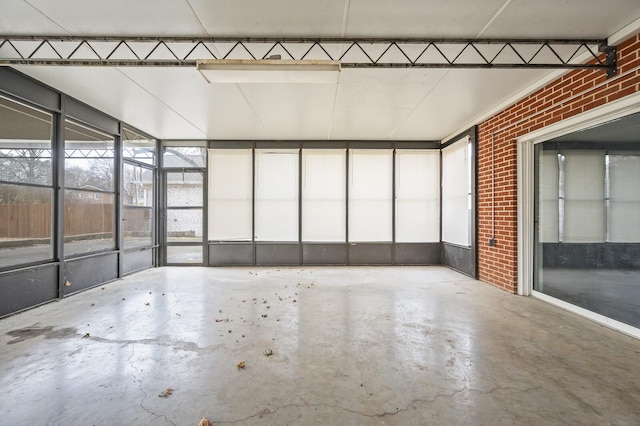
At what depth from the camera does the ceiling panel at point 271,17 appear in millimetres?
2559

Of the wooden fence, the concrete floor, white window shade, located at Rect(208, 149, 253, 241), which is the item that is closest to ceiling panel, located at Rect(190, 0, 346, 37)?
the concrete floor

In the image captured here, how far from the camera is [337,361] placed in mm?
2523

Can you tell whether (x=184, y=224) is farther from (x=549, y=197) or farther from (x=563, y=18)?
(x=563, y=18)

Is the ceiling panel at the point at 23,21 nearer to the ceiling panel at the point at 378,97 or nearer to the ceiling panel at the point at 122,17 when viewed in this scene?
the ceiling panel at the point at 122,17

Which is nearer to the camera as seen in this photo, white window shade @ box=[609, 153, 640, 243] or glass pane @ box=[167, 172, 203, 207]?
white window shade @ box=[609, 153, 640, 243]

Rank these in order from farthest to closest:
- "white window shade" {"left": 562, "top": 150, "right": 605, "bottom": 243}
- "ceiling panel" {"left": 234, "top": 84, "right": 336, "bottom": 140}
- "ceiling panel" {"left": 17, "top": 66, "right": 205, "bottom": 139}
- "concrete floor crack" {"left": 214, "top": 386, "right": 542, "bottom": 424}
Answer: "ceiling panel" {"left": 234, "top": 84, "right": 336, "bottom": 140} < "ceiling panel" {"left": 17, "top": 66, "right": 205, "bottom": 139} < "white window shade" {"left": 562, "top": 150, "right": 605, "bottom": 243} < "concrete floor crack" {"left": 214, "top": 386, "right": 542, "bottom": 424}

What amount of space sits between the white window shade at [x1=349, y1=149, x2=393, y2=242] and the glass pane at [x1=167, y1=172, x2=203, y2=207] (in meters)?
3.76

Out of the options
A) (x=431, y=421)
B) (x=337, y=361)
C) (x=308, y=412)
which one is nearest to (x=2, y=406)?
(x=308, y=412)

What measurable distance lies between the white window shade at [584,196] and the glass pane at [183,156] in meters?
7.09

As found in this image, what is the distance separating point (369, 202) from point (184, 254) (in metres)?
4.76

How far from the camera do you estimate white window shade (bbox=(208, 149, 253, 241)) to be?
7.00m

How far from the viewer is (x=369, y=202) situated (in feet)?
23.1

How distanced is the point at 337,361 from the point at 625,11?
4148mm

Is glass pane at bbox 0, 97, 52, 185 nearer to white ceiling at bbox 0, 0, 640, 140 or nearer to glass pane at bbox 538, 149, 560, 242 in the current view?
white ceiling at bbox 0, 0, 640, 140
